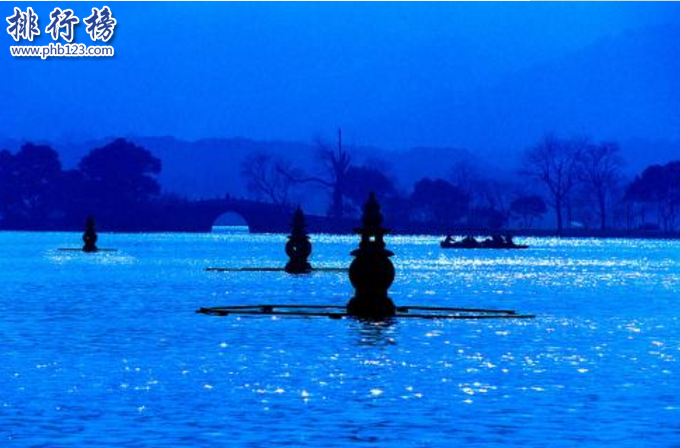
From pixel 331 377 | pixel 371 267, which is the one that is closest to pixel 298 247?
pixel 371 267

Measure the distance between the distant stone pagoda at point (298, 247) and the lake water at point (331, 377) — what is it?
24637 mm

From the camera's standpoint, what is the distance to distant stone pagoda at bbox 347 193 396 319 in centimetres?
5244

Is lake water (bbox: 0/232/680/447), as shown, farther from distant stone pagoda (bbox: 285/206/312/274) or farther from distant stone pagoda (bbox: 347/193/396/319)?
distant stone pagoda (bbox: 285/206/312/274)

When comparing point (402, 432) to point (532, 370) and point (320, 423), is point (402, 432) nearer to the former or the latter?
point (320, 423)

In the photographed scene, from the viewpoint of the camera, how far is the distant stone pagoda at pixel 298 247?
97.2 m

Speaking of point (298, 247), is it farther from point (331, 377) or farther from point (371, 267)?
point (331, 377)

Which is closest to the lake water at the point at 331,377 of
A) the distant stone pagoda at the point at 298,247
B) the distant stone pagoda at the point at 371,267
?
the distant stone pagoda at the point at 371,267

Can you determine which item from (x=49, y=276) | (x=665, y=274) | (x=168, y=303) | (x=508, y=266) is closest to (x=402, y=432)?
(x=168, y=303)

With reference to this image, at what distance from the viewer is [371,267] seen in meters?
52.4

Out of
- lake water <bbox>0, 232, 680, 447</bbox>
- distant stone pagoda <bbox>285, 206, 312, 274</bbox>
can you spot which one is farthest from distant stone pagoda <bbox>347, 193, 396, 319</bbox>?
distant stone pagoda <bbox>285, 206, 312, 274</bbox>

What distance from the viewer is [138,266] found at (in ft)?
420

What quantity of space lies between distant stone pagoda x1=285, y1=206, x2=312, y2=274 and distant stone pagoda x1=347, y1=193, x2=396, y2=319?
40.8m

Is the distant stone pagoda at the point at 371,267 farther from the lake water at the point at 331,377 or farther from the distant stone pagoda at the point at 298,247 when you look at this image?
the distant stone pagoda at the point at 298,247

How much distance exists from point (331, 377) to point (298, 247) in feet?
214
